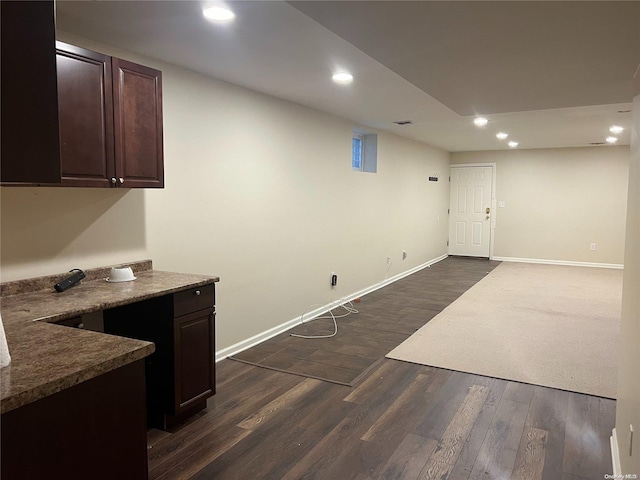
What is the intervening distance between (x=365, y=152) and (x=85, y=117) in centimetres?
442

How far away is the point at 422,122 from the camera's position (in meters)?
5.63

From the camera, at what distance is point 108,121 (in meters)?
2.47

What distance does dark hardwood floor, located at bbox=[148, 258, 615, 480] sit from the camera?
2.27 meters

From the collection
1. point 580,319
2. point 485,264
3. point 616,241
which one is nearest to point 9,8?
point 580,319

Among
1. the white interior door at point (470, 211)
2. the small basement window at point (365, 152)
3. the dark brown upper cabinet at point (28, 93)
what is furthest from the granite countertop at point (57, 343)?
the white interior door at point (470, 211)

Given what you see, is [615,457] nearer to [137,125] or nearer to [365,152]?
[137,125]

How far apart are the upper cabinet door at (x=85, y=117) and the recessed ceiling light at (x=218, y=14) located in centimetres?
61

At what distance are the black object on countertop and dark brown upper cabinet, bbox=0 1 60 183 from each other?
1.35 meters

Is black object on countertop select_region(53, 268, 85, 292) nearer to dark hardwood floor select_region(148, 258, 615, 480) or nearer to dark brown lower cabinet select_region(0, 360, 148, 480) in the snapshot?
dark hardwood floor select_region(148, 258, 615, 480)

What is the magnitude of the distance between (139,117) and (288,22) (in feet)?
3.30

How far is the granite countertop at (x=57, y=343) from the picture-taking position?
118 centimetres

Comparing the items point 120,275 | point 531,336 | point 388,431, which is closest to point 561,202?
point 531,336

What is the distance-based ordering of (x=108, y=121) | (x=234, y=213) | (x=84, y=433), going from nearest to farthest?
(x=84, y=433) < (x=108, y=121) < (x=234, y=213)

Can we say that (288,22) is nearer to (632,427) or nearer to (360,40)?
(360,40)
